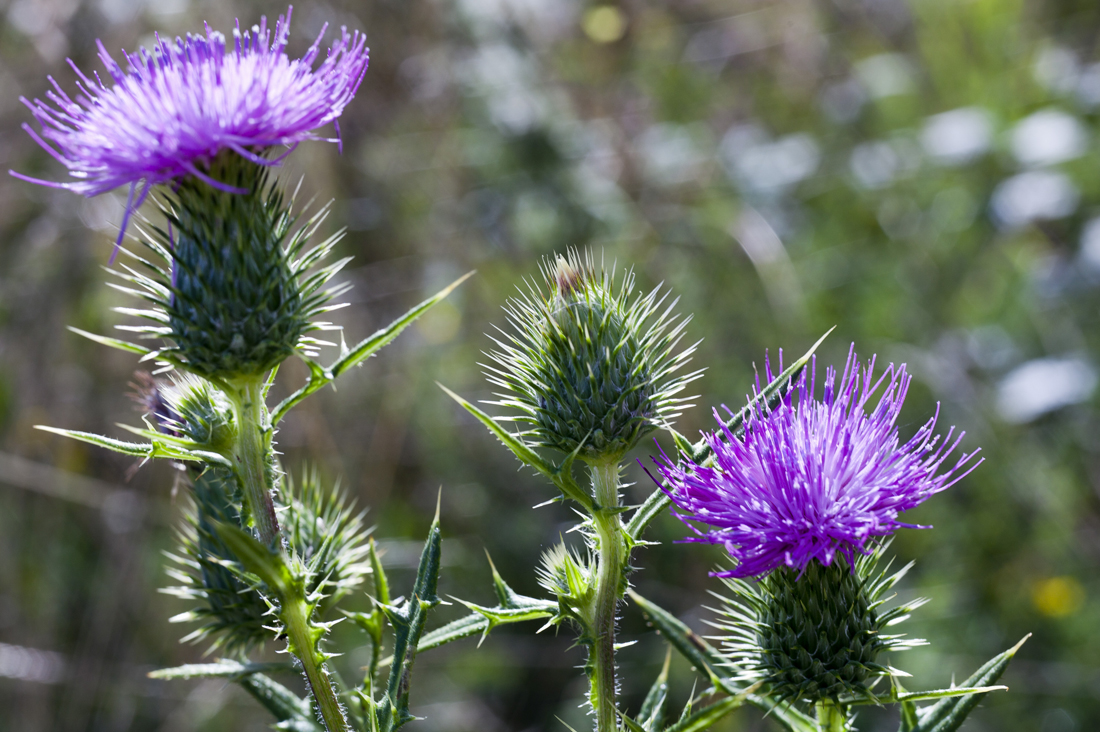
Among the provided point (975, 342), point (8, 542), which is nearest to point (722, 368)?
point (975, 342)

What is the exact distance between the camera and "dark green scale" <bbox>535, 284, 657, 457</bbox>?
2.29m

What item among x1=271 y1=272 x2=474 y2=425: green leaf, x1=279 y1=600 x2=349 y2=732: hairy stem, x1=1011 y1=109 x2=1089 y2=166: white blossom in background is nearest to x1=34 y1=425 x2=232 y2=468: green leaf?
x1=271 y1=272 x2=474 y2=425: green leaf

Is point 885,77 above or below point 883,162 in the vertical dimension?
above

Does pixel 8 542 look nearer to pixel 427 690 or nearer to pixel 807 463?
pixel 427 690

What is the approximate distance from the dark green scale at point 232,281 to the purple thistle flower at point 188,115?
136 millimetres

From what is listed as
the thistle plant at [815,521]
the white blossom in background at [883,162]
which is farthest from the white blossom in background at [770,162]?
the thistle plant at [815,521]

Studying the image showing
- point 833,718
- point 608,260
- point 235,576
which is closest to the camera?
point 833,718

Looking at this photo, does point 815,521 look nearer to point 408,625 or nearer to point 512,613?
point 512,613

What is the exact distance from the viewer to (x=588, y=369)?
7.58 feet

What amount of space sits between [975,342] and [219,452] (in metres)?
4.76

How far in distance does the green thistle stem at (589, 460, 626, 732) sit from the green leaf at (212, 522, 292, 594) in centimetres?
69

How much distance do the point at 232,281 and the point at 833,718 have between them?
1.83m

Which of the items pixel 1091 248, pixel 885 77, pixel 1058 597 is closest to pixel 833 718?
pixel 1058 597

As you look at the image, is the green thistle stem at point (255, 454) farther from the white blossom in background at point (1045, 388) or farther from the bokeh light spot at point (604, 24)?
the bokeh light spot at point (604, 24)
